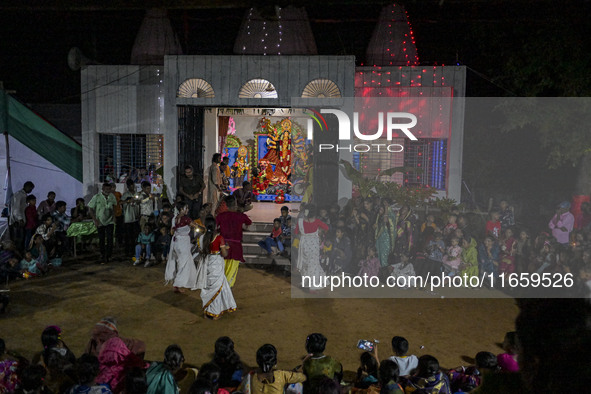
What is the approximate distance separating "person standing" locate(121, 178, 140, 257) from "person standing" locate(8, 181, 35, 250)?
78.1 inches

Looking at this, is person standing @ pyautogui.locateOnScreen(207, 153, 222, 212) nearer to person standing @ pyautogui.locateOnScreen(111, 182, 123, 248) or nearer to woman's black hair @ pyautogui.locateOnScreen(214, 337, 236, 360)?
person standing @ pyautogui.locateOnScreen(111, 182, 123, 248)

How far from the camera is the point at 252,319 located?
7484 mm

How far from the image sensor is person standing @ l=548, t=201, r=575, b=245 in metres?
9.61

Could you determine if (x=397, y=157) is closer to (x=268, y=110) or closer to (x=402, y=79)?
(x=402, y=79)

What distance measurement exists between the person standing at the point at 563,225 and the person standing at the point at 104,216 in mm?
9084

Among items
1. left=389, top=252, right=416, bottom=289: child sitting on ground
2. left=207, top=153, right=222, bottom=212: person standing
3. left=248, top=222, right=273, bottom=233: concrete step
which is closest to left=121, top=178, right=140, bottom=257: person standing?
left=207, top=153, right=222, bottom=212: person standing

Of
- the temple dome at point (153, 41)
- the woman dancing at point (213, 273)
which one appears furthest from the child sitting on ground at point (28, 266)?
the temple dome at point (153, 41)

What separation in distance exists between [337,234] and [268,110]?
700 cm

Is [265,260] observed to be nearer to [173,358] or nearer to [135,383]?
[173,358]

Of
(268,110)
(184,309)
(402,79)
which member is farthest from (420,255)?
(268,110)

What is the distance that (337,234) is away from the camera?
31.2 feet

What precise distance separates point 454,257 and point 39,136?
9.25 m

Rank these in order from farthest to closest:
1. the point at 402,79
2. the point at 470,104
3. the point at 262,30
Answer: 1. the point at 470,104
2. the point at 262,30
3. the point at 402,79

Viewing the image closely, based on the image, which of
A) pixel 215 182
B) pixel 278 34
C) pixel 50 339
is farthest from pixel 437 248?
pixel 278 34
